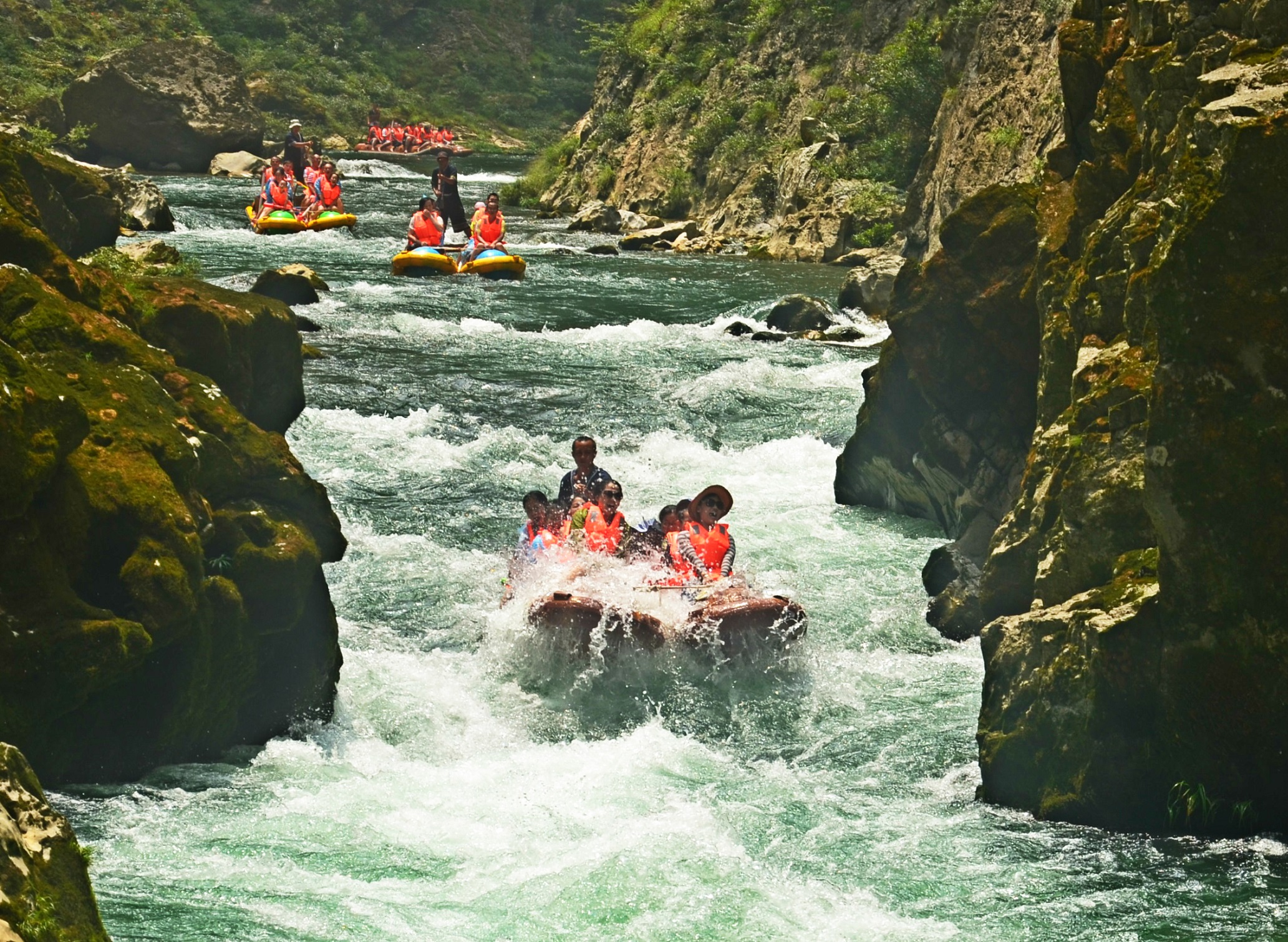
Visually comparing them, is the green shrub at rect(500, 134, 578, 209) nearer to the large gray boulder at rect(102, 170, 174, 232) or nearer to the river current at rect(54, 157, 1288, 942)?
the large gray boulder at rect(102, 170, 174, 232)

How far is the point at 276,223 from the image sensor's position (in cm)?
2622

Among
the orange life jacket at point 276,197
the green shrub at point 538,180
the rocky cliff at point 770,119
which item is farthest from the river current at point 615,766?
the green shrub at point 538,180

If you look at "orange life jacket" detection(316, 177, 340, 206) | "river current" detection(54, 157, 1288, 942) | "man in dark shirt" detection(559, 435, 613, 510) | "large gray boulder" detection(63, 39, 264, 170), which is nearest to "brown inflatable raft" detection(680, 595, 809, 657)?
"river current" detection(54, 157, 1288, 942)

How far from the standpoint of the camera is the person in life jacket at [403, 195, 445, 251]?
910 inches

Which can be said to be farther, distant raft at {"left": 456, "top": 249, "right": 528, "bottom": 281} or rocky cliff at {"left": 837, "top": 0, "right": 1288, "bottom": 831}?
distant raft at {"left": 456, "top": 249, "right": 528, "bottom": 281}

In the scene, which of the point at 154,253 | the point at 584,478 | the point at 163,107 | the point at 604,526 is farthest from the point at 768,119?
the point at 604,526

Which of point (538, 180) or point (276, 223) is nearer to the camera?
point (276, 223)

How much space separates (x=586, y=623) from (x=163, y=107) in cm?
3365

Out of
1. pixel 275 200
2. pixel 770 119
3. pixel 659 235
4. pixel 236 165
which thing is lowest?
pixel 659 235

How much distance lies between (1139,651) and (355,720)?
13.2 feet

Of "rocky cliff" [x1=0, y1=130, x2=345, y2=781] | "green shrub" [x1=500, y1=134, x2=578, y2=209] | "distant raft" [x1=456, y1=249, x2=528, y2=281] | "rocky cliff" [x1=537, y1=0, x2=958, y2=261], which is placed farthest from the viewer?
"green shrub" [x1=500, y1=134, x2=578, y2=209]

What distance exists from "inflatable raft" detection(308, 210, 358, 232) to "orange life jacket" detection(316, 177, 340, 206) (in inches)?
14.5

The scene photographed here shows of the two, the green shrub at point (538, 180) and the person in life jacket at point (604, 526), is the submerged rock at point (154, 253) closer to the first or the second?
the person in life jacket at point (604, 526)

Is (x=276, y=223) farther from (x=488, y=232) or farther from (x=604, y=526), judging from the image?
(x=604, y=526)
